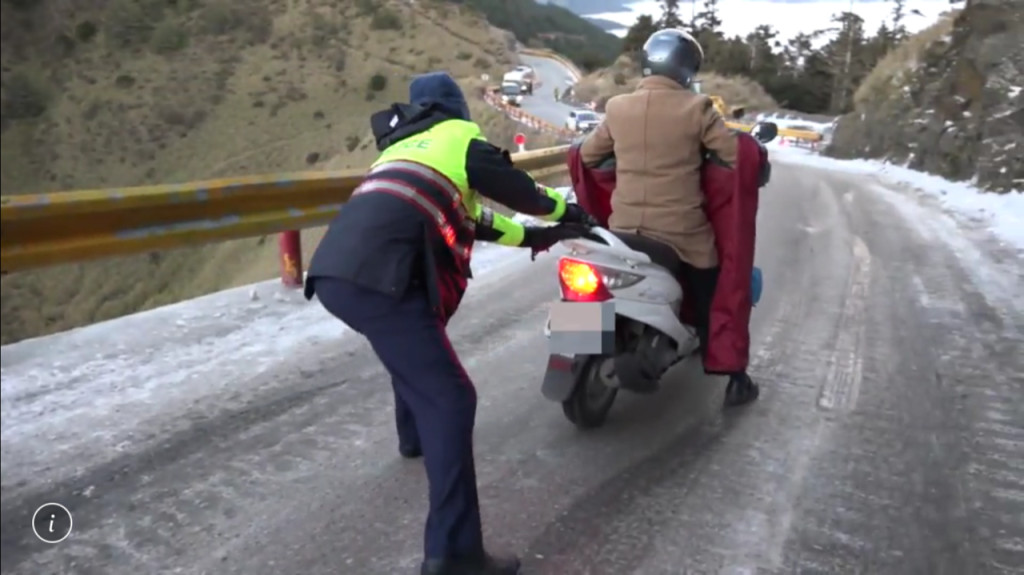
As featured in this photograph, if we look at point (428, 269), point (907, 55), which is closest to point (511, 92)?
point (428, 269)

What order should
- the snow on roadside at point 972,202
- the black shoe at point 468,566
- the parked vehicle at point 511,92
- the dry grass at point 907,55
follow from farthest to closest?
the parked vehicle at point 511,92
the snow on roadside at point 972,202
the dry grass at point 907,55
the black shoe at point 468,566

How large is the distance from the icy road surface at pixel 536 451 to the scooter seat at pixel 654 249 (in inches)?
31.7

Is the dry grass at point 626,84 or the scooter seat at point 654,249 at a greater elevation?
the dry grass at point 626,84

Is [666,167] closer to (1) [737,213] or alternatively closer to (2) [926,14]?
(1) [737,213]

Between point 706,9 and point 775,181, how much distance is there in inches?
480

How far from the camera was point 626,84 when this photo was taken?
4887mm

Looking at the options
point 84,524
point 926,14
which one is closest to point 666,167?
point 926,14

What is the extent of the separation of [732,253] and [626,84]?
1052mm

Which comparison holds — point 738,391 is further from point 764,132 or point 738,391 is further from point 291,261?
point 291,261

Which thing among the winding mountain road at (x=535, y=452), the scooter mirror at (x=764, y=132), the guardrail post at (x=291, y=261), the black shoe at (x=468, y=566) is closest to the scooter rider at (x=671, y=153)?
the scooter mirror at (x=764, y=132)

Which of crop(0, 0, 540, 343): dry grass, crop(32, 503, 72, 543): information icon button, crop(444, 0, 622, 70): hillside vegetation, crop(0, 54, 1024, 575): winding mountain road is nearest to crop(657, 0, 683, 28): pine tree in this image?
crop(444, 0, 622, 70): hillside vegetation

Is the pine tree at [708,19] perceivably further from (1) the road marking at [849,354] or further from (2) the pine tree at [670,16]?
(1) the road marking at [849,354]

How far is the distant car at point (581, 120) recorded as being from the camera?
5844 mm

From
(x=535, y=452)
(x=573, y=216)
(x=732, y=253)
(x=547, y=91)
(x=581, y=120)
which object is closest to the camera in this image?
(x=573, y=216)
